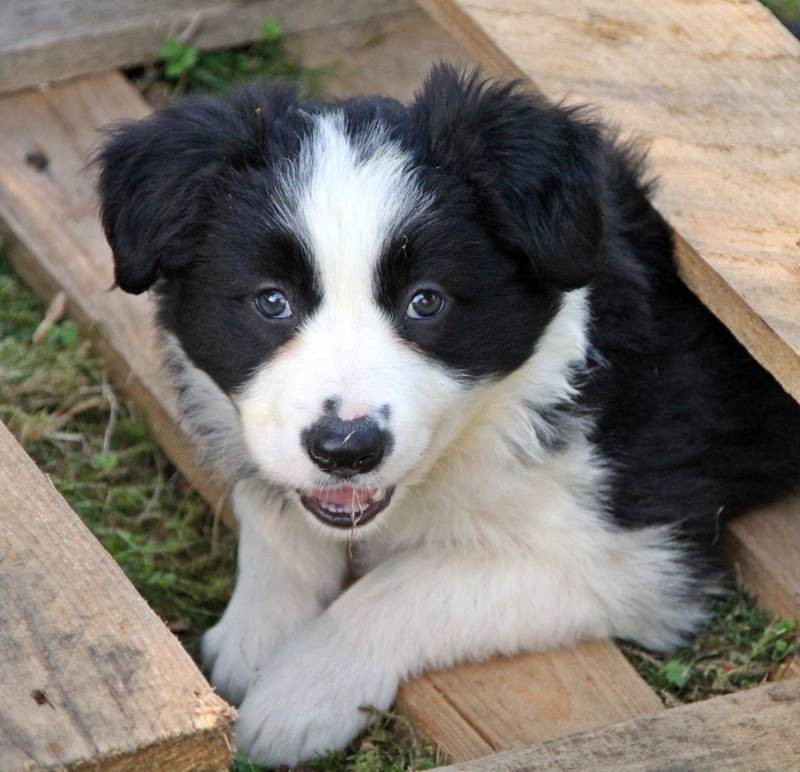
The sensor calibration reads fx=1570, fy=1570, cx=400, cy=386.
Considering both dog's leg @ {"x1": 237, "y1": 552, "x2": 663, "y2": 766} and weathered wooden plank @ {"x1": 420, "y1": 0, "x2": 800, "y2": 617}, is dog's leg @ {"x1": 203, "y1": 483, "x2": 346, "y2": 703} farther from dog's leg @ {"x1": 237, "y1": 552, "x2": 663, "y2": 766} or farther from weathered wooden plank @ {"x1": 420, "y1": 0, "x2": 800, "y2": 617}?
weathered wooden plank @ {"x1": 420, "y1": 0, "x2": 800, "y2": 617}

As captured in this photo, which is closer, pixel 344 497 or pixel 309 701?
pixel 344 497

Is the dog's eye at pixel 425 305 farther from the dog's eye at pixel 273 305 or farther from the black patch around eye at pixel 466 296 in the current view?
the dog's eye at pixel 273 305

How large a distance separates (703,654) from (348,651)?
0.88 m

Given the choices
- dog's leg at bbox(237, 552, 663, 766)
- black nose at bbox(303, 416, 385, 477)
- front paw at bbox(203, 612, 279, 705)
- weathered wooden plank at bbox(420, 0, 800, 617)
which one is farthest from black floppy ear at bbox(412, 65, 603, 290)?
front paw at bbox(203, 612, 279, 705)

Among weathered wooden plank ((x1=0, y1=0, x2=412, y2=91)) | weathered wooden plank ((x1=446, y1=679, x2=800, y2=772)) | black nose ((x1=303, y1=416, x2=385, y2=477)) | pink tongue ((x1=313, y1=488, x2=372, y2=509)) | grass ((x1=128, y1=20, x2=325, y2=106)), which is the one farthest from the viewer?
grass ((x1=128, y1=20, x2=325, y2=106))

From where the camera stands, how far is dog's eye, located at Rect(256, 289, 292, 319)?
3.12 meters

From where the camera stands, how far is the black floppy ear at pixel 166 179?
3213 millimetres

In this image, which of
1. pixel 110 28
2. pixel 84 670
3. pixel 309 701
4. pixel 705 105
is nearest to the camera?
pixel 84 670

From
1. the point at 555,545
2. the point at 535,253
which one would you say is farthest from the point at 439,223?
the point at 555,545

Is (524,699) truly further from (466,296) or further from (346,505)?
(466,296)

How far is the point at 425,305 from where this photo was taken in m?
3.14

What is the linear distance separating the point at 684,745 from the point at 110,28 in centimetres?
336

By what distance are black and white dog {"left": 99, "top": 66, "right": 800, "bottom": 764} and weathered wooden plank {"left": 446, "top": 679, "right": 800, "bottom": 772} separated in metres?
0.61

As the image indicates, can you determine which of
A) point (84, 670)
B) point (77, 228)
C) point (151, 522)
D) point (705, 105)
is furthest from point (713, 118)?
point (84, 670)
